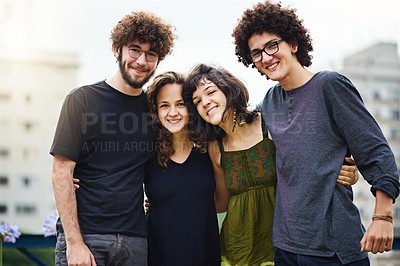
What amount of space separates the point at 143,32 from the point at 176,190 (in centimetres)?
69

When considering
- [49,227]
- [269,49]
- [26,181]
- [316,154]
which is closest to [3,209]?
[26,181]

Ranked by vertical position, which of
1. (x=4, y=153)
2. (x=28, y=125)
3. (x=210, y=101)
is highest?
(x=210, y=101)

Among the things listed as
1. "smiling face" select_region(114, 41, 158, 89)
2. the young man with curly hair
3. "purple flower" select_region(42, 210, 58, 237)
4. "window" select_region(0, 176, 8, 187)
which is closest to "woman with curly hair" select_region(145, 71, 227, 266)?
"smiling face" select_region(114, 41, 158, 89)

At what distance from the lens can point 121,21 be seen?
8.28 ft

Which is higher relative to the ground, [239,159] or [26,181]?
[239,159]

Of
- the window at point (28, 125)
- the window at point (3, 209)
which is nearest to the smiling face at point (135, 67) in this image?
the window at point (3, 209)

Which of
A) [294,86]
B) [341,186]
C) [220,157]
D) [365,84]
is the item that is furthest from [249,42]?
[365,84]

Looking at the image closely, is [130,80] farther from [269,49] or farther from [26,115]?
[26,115]

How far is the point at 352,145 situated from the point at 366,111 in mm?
129

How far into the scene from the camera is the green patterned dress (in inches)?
93.4

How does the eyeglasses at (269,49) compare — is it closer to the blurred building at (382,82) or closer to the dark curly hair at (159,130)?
the dark curly hair at (159,130)

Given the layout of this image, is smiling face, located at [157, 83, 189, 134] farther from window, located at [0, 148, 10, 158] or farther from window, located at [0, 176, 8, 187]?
window, located at [0, 148, 10, 158]

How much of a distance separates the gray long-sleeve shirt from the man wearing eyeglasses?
2.02 feet

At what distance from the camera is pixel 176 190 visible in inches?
94.9
